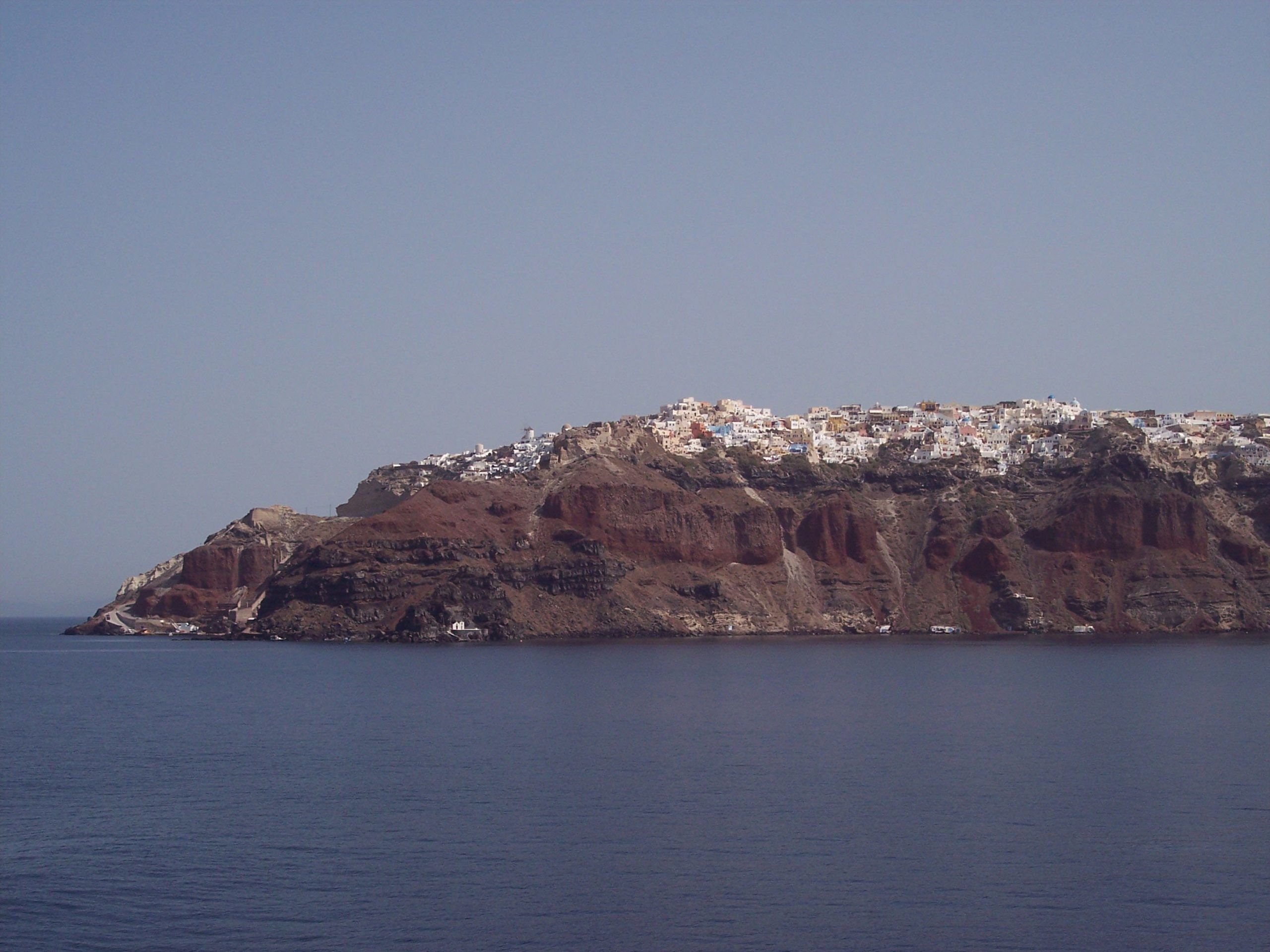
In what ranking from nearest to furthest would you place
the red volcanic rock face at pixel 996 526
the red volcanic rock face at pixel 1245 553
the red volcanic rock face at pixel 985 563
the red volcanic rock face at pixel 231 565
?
the red volcanic rock face at pixel 985 563 → the red volcanic rock face at pixel 1245 553 → the red volcanic rock face at pixel 996 526 → the red volcanic rock face at pixel 231 565

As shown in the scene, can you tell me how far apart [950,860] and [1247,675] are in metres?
62.5

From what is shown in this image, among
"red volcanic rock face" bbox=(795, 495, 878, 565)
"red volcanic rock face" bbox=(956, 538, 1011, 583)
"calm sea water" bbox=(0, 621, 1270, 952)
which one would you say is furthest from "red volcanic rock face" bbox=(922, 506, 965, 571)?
"calm sea water" bbox=(0, 621, 1270, 952)

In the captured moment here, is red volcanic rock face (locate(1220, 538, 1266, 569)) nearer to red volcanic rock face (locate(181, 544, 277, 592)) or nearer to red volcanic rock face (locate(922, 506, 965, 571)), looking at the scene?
red volcanic rock face (locate(922, 506, 965, 571))

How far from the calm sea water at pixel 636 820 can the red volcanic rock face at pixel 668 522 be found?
53.8m

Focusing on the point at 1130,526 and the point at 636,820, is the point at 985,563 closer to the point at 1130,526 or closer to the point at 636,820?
the point at 1130,526

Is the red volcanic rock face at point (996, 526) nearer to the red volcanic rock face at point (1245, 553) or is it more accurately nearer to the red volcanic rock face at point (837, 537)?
the red volcanic rock face at point (837, 537)

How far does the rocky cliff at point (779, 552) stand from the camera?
403ft

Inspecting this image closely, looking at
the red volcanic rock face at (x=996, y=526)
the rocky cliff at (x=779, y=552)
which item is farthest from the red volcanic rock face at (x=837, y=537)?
the red volcanic rock face at (x=996, y=526)

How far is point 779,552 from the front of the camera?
13588 centimetres

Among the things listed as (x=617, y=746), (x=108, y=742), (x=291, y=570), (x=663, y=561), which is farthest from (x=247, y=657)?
(x=617, y=746)

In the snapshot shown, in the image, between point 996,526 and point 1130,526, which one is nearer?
point 1130,526

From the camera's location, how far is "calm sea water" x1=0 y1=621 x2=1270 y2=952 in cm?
2886

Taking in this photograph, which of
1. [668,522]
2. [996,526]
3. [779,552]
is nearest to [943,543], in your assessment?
[996,526]

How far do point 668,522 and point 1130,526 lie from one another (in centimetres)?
4782
